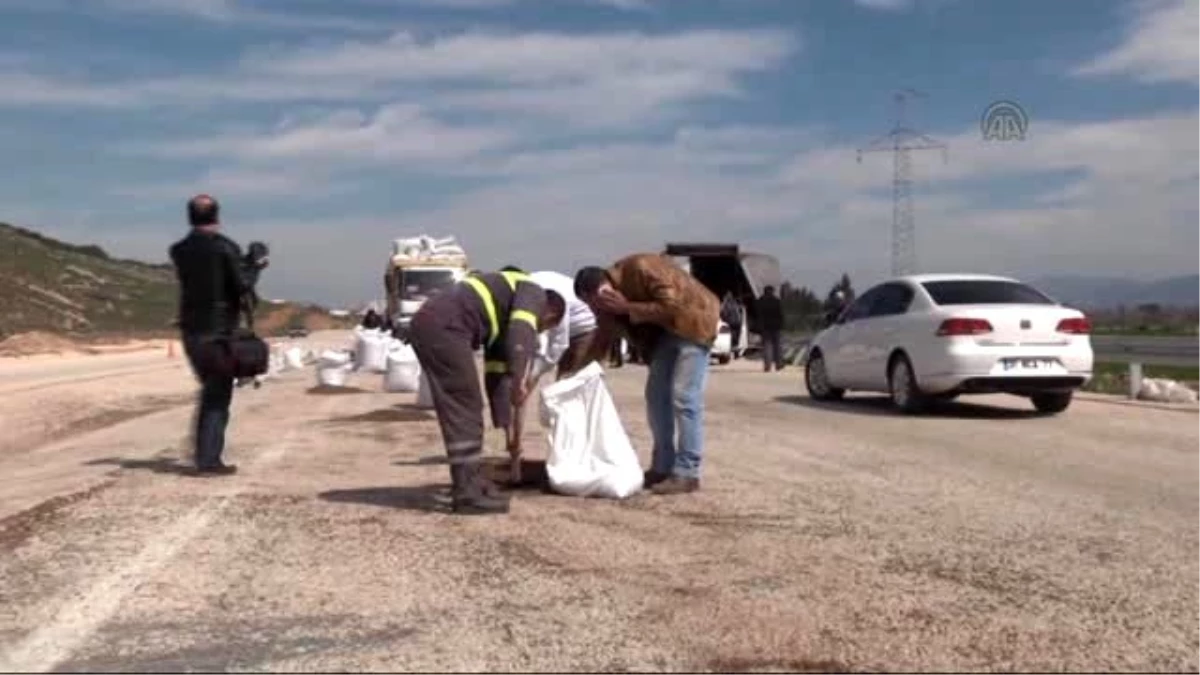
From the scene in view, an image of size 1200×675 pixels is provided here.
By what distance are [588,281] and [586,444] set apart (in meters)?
0.99

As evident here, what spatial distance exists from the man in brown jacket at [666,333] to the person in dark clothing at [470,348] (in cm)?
65

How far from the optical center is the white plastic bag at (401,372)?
18.3 meters

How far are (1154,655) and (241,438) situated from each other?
9.20 meters

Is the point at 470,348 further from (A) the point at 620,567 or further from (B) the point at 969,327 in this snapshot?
(B) the point at 969,327

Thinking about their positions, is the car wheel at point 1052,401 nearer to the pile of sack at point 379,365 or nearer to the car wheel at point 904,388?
the car wheel at point 904,388

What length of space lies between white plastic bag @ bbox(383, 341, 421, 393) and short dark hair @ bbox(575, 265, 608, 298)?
1012 centimetres

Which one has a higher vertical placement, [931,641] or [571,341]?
[571,341]

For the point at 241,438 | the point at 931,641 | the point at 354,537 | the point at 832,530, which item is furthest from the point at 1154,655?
the point at 241,438

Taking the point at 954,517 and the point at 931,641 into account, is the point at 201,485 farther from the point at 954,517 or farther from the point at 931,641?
the point at 931,641

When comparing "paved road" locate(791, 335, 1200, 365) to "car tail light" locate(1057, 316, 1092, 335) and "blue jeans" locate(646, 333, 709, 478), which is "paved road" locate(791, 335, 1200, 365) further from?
"blue jeans" locate(646, 333, 709, 478)

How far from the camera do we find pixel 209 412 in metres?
9.18

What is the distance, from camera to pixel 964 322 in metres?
14.1

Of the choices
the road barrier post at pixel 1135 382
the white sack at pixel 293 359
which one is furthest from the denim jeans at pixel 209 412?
the white sack at pixel 293 359

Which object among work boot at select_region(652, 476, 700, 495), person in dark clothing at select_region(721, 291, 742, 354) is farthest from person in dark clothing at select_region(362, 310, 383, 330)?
work boot at select_region(652, 476, 700, 495)
